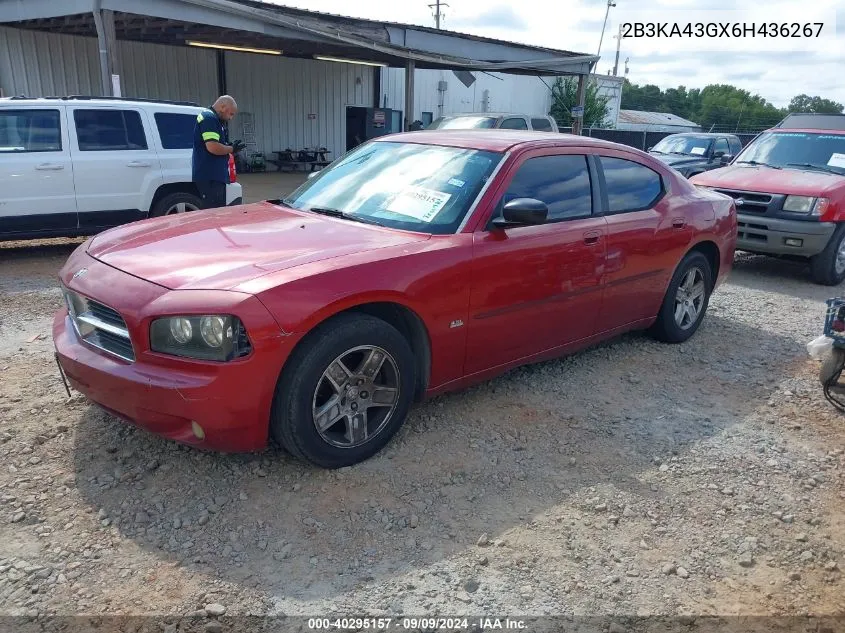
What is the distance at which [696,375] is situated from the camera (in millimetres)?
4977

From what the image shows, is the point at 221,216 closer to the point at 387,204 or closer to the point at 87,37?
the point at 387,204

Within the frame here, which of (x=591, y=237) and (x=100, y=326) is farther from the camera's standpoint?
(x=591, y=237)

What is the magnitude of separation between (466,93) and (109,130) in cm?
2211

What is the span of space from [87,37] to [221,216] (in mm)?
15886

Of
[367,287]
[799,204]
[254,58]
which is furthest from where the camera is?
[254,58]

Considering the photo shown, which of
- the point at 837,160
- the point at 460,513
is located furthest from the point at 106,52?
the point at 837,160

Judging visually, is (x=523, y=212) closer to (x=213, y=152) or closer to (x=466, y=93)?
(x=213, y=152)

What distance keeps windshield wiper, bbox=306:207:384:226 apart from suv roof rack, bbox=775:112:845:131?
7.99 meters

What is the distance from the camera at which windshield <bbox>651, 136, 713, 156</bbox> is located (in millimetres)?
14891

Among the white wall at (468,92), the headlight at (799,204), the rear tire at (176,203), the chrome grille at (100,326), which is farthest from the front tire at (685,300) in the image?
the white wall at (468,92)

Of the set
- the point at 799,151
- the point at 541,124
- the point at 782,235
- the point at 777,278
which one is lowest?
the point at 777,278

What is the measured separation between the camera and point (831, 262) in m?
7.90

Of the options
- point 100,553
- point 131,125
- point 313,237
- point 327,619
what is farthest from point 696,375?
point 131,125

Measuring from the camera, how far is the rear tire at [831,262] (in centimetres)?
785
